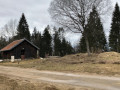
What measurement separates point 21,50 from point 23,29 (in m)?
29.5

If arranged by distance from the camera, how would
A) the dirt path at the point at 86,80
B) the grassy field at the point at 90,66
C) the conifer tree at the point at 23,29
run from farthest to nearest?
1. the conifer tree at the point at 23,29
2. the grassy field at the point at 90,66
3. the dirt path at the point at 86,80

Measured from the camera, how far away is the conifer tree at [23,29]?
236ft

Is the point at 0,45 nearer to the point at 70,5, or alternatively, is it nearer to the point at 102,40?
the point at 102,40

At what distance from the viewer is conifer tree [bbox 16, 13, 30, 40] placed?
72000 mm

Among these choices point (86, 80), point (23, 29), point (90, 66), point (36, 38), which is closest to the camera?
point (86, 80)

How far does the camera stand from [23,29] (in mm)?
73250

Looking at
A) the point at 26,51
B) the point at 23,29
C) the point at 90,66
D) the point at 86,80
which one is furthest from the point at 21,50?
the point at 86,80

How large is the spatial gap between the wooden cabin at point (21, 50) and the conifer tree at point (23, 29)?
25.5 metres

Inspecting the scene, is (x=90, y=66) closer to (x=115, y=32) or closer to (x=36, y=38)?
(x=115, y=32)

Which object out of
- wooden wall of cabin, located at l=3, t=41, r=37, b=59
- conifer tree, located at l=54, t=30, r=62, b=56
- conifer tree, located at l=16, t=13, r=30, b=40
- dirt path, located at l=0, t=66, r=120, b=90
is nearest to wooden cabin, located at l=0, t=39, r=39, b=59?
wooden wall of cabin, located at l=3, t=41, r=37, b=59

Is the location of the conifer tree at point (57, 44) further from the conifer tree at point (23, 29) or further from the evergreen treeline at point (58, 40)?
the conifer tree at point (23, 29)

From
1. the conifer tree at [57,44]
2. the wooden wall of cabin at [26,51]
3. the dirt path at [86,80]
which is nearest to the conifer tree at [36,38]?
the conifer tree at [57,44]

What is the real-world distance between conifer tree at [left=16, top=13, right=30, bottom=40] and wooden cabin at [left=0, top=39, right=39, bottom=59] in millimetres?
25460

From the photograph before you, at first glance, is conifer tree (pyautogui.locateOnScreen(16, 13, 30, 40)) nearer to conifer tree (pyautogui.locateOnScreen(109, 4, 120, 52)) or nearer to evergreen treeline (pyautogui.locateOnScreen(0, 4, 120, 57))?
evergreen treeline (pyautogui.locateOnScreen(0, 4, 120, 57))
